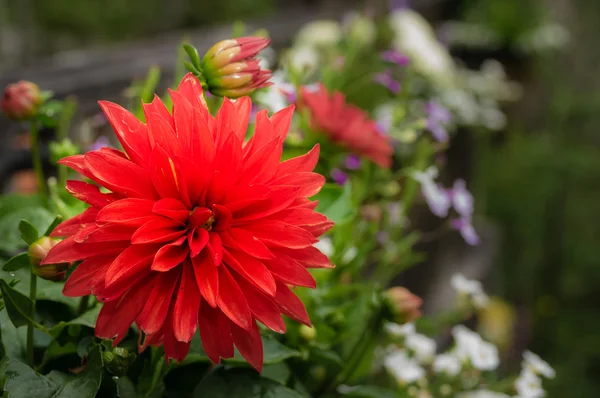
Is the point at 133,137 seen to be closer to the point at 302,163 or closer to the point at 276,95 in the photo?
the point at 302,163

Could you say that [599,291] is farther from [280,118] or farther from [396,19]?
[280,118]

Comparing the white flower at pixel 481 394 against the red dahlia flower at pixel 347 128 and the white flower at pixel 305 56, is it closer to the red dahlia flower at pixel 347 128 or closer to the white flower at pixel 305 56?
the red dahlia flower at pixel 347 128

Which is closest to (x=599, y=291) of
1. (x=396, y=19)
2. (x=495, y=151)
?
(x=495, y=151)

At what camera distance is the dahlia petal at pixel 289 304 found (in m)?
0.34

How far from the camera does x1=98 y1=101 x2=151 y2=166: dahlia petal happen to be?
33cm

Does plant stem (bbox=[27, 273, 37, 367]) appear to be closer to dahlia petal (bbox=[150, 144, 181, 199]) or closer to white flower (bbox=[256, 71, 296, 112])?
dahlia petal (bbox=[150, 144, 181, 199])

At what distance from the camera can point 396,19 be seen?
1334mm

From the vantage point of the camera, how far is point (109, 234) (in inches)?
12.3

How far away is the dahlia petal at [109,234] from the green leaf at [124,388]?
0.26 ft

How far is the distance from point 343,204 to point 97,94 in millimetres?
617

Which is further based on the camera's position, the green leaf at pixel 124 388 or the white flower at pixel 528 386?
the white flower at pixel 528 386

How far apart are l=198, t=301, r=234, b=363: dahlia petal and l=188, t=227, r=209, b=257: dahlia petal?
3 cm

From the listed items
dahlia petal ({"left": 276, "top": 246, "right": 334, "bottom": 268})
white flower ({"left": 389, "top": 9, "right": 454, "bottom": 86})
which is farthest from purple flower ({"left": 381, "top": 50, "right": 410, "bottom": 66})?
white flower ({"left": 389, "top": 9, "right": 454, "bottom": 86})

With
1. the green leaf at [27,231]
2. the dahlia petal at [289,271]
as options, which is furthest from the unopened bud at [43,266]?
the dahlia petal at [289,271]
